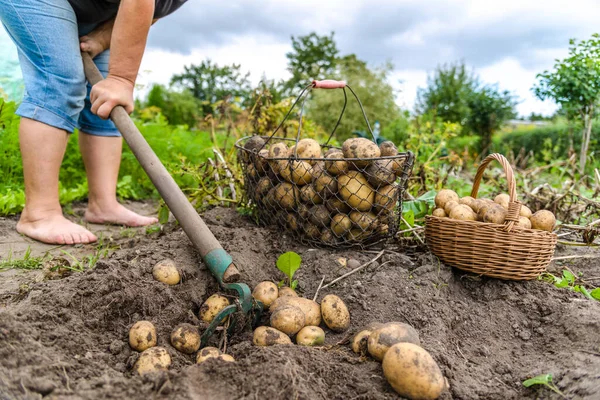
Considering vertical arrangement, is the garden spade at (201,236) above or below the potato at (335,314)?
above

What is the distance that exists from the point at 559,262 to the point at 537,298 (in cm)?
95

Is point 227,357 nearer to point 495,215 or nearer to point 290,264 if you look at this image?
point 290,264

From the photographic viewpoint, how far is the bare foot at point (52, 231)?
2852 millimetres

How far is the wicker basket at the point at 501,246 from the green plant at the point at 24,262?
2.15 meters

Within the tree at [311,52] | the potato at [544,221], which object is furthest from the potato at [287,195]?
the tree at [311,52]

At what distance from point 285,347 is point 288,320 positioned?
0.58 feet

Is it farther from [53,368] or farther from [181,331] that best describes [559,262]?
[53,368]

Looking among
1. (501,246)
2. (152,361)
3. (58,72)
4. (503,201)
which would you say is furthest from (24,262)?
(503,201)

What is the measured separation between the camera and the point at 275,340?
1.68 meters

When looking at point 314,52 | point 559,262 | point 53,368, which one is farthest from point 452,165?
point 314,52

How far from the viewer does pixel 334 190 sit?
7.88ft

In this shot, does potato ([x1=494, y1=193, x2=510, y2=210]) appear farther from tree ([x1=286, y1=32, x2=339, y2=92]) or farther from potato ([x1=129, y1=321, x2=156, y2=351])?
tree ([x1=286, y1=32, x2=339, y2=92])

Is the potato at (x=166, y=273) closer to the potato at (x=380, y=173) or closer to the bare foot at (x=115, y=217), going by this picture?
the potato at (x=380, y=173)

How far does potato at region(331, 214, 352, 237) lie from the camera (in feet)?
7.91
